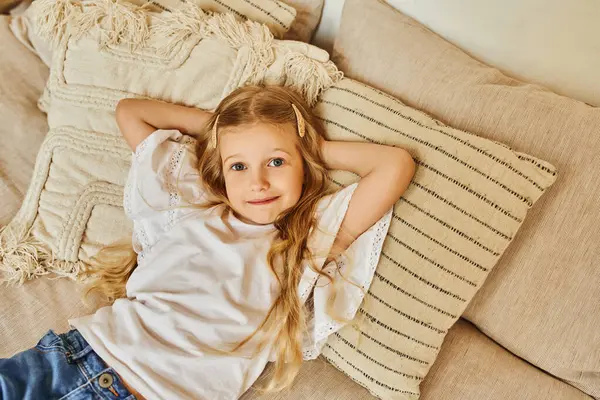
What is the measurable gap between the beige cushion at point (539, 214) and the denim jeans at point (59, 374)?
2.46 ft

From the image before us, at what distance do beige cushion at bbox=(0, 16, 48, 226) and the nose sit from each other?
0.68 m

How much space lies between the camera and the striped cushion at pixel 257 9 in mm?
1257

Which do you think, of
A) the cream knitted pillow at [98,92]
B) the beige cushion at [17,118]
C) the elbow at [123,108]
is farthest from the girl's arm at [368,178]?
the beige cushion at [17,118]

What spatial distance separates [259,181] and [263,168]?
4cm

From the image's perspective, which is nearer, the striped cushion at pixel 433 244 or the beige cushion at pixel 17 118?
the striped cushion at pixel 433 244

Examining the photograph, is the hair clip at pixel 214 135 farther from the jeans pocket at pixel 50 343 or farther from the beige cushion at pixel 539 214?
the jeans pocket at pixel 50 343

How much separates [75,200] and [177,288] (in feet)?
1.19

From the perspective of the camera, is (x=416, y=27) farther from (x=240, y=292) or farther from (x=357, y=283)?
(x=240, y=292)

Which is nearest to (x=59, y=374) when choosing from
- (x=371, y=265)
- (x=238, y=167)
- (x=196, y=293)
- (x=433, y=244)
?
(x=196, y=293)

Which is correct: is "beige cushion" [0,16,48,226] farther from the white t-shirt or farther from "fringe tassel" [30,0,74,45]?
the white t-shirt

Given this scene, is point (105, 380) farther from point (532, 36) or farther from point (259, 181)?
point (532, 36)

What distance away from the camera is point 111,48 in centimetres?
124

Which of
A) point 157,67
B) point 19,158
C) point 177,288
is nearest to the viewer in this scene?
point 177,288

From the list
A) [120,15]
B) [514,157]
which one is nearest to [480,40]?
[514,157]
